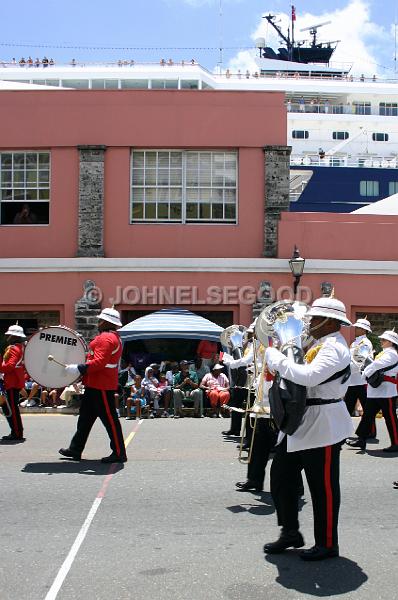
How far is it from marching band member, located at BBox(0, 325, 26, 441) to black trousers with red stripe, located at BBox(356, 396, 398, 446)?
15.8ft

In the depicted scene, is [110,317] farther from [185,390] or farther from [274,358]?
[185,390]

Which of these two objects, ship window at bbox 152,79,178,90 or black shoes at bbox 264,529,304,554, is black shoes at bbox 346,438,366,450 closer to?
black shoes at bbox 264,529,304,554

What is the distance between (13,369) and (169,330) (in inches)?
246

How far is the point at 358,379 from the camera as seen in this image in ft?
40.3

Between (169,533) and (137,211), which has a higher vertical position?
(137,211)

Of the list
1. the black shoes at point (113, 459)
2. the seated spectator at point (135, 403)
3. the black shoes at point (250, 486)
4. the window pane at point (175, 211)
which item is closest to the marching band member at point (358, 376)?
the black shoes at point (113, 459)

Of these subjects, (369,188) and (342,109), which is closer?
(369,188)

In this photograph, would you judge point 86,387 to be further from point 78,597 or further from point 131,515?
point 78,597

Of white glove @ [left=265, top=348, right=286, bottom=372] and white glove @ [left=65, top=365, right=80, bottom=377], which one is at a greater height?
white glove @ [left=265, top=348, right=286, bottom=372]

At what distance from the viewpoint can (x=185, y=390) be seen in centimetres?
1758

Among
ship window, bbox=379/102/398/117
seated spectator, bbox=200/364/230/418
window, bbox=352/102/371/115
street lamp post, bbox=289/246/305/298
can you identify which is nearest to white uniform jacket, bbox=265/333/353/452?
seated spectator, bbox=200/364/230/418

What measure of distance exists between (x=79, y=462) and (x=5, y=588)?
4547mm

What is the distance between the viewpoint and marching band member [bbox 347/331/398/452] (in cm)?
1115

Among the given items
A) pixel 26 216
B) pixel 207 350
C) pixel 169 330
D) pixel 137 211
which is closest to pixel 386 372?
pixel 169 330
